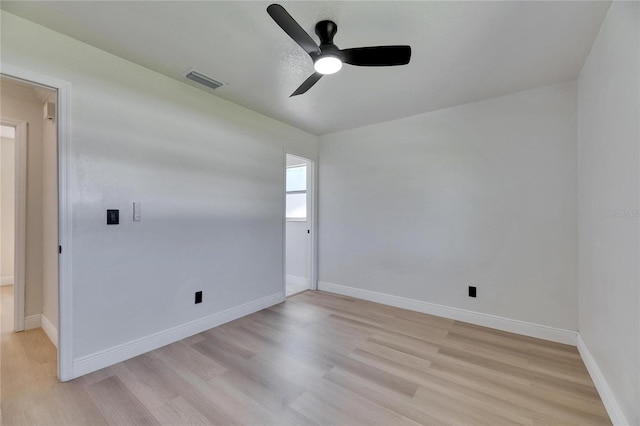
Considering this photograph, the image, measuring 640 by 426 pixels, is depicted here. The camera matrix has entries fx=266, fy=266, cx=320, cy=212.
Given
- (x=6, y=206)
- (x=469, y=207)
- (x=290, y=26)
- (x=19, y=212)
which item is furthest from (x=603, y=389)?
(x=6, y=206)

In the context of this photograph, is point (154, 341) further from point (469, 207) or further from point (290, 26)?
point (469, 207)

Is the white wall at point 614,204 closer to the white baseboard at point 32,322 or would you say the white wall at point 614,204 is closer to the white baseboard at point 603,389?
the white baseboard at point 603,389

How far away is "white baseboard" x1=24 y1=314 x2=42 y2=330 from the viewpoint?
2.70 metres

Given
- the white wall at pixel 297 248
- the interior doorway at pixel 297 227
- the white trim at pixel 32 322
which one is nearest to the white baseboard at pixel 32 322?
the white trim at pixel 32 322

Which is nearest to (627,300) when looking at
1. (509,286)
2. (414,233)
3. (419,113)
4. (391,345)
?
(509,286)

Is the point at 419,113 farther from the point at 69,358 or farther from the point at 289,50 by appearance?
the point at 69,358

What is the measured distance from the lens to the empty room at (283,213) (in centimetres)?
161

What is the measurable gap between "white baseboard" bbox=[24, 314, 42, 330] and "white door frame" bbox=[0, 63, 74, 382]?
1381 mm

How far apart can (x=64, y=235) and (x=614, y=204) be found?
3610 mm

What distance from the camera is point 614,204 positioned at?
161 cm

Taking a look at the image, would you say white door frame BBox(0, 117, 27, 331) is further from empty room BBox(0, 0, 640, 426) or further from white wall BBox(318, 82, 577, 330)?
white wall BBox(318, 82, 577, 330)

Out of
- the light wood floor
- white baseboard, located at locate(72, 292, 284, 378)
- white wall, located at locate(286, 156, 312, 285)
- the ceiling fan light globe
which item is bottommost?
the light wood floor

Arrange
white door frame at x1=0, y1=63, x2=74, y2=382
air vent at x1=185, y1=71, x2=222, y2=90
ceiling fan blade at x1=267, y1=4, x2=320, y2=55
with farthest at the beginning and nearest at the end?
air vent at x1=185, y1=71, x2=222, y2=90
white door frame at x1=0, y1=63, x2=74, y2=382
ceiling fan blade at x1=267, y1=4, x2=320, y2=55

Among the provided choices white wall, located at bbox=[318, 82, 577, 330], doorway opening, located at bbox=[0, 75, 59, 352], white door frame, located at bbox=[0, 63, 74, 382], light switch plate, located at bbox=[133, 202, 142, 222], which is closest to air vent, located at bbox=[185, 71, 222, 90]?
white door frame, located at bbox=[0, 63, 74, 382]
